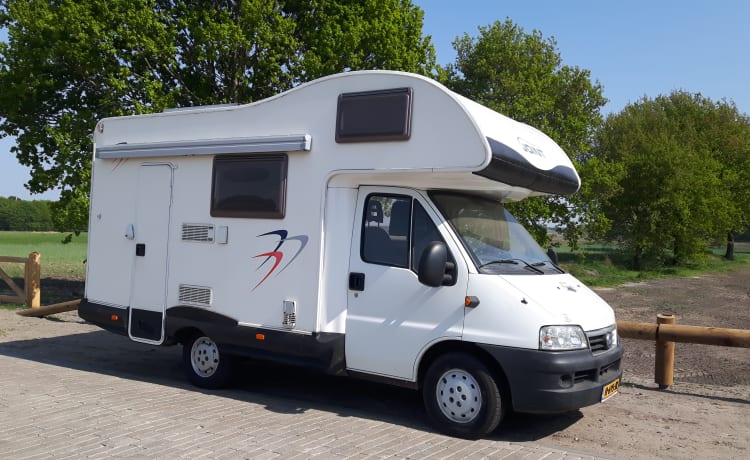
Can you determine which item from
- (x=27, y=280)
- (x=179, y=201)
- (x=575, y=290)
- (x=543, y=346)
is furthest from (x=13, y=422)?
(x=27, y=280)

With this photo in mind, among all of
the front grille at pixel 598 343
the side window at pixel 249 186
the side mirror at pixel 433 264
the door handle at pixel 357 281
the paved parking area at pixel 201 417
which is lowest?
the paved parking area at pixel 201 417

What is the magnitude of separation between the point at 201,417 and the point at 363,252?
86.9 inches

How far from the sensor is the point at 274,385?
8.29 m

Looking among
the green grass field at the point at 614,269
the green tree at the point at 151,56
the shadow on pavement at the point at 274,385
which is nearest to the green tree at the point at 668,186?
the green grass field at the point at 614,269

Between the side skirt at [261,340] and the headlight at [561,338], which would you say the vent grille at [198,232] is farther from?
the headlight at [561,338]

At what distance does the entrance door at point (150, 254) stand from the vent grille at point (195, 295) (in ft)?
0.97

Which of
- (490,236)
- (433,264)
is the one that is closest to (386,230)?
(433,264)

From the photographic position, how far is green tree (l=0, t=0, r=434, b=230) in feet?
53.1

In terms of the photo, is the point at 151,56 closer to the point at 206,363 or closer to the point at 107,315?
the point at 107,315

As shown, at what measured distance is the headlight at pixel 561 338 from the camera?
5797 millimetres

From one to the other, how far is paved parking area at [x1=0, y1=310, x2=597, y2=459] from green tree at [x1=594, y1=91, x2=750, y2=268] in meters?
28.6

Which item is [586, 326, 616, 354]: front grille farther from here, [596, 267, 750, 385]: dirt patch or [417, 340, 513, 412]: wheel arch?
[596, 267, 750, 385]: dirt patch

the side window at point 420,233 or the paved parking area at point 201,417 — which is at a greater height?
the side window at point 420,233

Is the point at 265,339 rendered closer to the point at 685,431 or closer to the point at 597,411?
the point at 597,411
